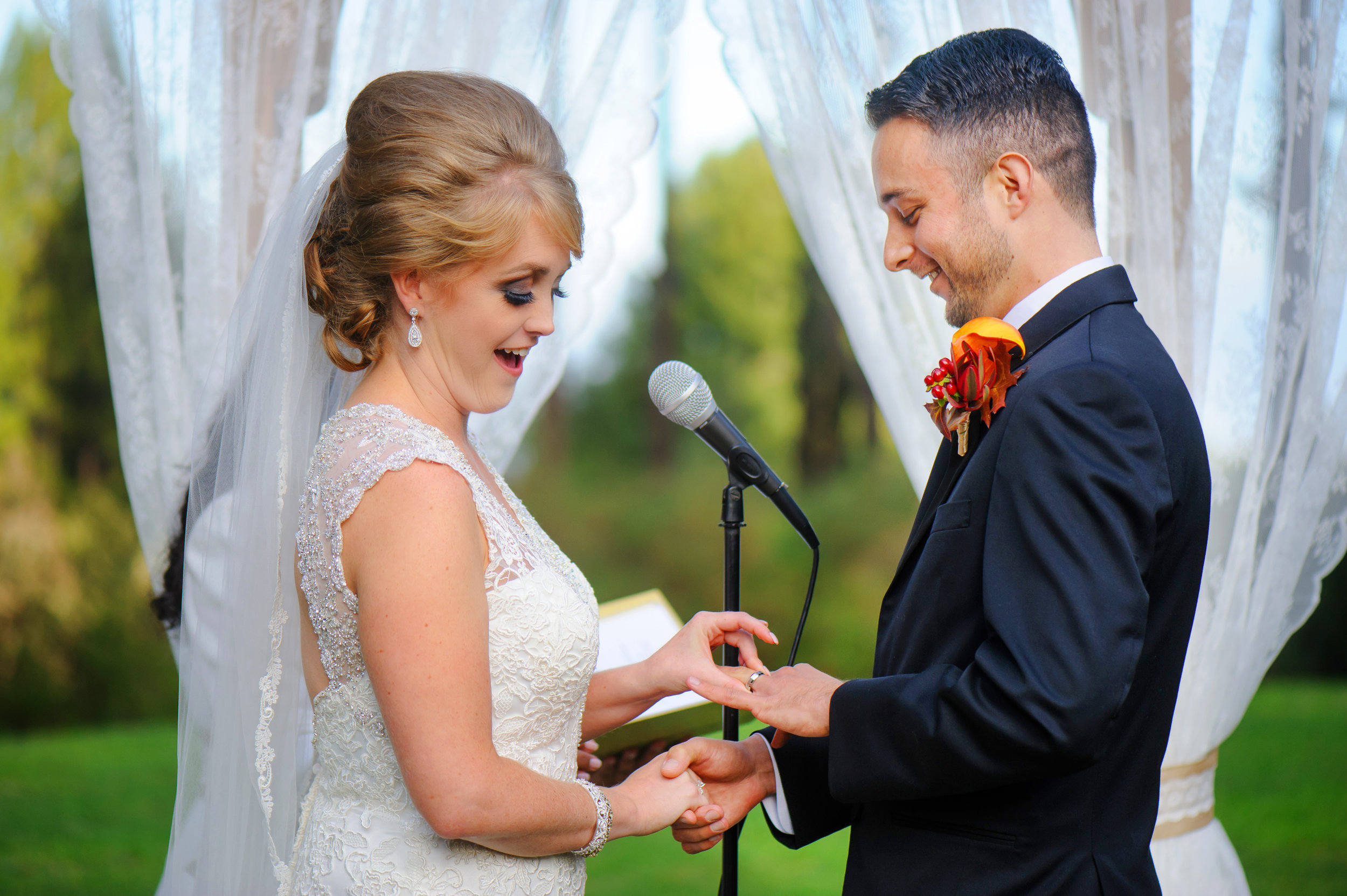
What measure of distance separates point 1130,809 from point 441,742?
114cm

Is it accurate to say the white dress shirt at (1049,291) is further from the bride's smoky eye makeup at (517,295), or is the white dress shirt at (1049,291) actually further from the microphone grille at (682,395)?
the bride's smoky eye makeup at (517,295)

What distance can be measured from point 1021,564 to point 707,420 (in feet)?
2.44

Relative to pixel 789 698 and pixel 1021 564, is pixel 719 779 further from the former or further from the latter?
pixel 1021 564

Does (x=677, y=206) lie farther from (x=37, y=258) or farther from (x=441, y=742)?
(x=441, y=742)

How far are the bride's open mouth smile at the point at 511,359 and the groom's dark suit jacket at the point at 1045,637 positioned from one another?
791 mm

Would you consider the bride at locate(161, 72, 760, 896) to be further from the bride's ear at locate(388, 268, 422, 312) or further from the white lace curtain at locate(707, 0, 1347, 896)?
the white lace curtain at locate(707, 0, 1347, 896)

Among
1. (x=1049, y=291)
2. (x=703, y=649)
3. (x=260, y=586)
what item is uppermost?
(x=1049, y=291)

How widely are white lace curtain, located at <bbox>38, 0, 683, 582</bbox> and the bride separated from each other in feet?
2.53

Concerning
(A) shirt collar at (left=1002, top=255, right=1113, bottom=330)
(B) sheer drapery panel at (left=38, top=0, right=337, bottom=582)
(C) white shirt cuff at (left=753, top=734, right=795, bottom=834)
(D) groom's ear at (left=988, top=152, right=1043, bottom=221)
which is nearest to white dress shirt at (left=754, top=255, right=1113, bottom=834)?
(A) shirt collar at (left=1002, top=255, right=1113, bottom=330)

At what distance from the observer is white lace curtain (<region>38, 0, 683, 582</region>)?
2672 mm

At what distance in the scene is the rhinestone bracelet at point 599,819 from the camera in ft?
5.96

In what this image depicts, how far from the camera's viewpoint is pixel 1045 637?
58.4 inches

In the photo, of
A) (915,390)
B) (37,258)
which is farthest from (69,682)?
(915,390)

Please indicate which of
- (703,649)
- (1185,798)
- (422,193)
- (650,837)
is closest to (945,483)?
(703,649)
